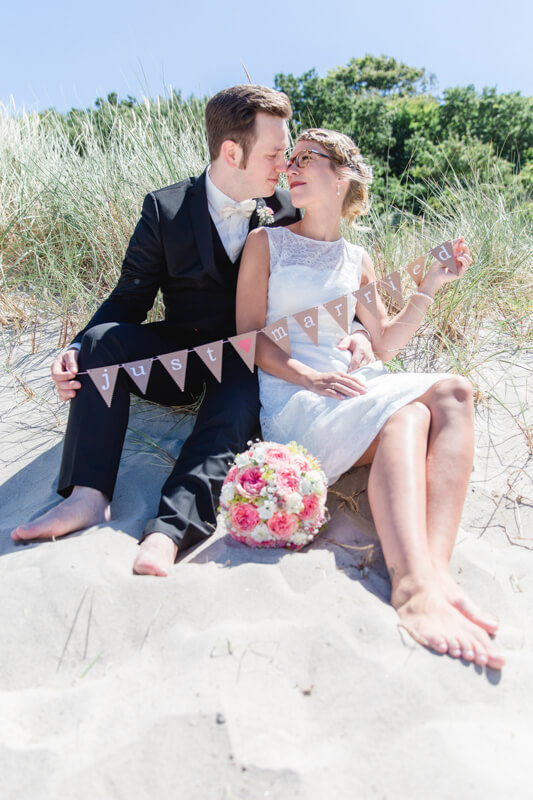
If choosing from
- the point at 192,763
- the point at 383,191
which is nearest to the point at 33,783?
the point at 192,763

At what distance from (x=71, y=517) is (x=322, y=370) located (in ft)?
4.87

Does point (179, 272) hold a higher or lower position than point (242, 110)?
lower

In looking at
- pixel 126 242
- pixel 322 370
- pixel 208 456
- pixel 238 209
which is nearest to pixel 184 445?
pixel 208 456

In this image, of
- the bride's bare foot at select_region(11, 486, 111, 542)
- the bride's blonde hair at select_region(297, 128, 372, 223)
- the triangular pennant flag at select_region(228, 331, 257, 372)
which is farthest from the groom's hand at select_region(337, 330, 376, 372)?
the bride's bare foot at select_region(11, 486, 111, 542)

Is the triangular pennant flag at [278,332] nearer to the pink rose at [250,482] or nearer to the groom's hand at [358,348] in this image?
the groom's hand at [358,348]

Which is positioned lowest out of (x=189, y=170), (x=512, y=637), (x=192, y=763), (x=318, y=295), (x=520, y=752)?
(x=512, y=637)

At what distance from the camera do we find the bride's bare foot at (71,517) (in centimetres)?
262

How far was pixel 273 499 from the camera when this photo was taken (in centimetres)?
245

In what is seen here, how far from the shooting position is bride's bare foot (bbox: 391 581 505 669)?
1.86 metres

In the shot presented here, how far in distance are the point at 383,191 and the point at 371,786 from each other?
30.6ft

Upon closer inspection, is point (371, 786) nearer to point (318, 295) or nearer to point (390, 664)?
point (390, 664)

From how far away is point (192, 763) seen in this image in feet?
4.97

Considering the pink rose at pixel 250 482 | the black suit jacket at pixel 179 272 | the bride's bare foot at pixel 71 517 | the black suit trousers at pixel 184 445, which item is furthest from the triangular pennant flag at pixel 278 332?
the bride's bare foot at pixel 71 517

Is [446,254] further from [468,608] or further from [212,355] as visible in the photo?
[468,608]
